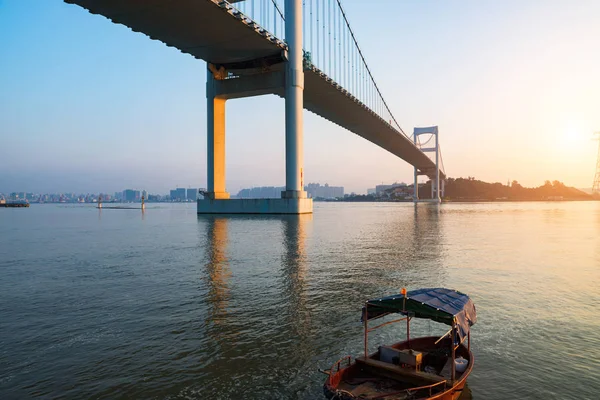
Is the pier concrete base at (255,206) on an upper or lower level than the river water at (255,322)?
upper

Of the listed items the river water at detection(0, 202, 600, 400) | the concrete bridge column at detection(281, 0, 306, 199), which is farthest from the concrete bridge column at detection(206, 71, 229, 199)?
the river water at detection(0, 202, 600, 400)

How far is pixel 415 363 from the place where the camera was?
7.33 m

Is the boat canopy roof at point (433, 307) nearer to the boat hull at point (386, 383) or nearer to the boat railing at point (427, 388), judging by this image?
the boat hull at point (386, 383)

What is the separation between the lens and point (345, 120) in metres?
77.1

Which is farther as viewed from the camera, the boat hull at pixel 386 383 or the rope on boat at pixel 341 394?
the boat hull at pixel 386 383

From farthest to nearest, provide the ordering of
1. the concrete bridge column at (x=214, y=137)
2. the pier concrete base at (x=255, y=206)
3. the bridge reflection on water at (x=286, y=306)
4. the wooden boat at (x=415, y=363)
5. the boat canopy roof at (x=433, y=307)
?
the concrete bridge column at (x=214, y=137), the pier concrete base at (x=255, y=206), the bridge reflection on water at (x=286, y=306), the boat canopy roof at (x=433, y=307), the wooden boat at (x=415, y=363)

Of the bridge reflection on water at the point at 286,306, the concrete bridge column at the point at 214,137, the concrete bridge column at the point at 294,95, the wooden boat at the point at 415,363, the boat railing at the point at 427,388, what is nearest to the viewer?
the boat railing at the point at 427,388

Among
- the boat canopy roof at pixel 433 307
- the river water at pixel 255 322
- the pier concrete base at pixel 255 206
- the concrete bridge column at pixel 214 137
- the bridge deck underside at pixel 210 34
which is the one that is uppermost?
the bridge deck underside at pixel 210 34

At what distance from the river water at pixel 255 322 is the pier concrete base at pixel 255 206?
114 feet

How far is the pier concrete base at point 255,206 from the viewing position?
57719 millimetres

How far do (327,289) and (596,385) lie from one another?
8.32 metres

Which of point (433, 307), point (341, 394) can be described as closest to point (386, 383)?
point (341, 394)

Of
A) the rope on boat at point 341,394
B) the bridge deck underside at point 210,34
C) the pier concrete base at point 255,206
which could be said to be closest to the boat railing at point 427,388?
the rope on boat at point 341,394

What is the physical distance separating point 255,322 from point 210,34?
42.6m
